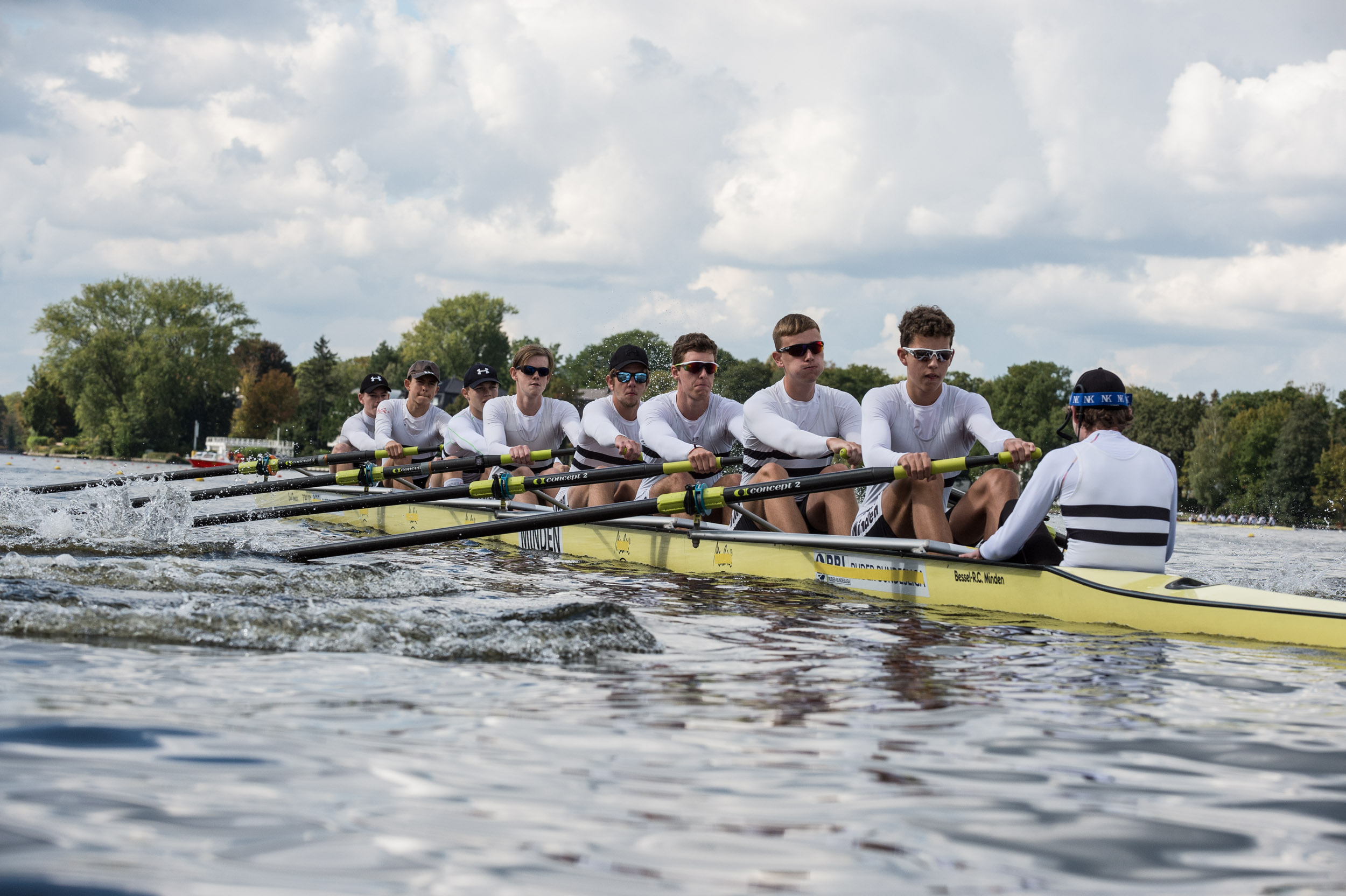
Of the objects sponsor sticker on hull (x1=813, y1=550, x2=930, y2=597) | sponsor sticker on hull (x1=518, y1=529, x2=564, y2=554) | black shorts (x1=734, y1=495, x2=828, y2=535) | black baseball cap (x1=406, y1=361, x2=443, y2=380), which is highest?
black baseball cap (x1=406, y1=361, x2=443, y2=380)

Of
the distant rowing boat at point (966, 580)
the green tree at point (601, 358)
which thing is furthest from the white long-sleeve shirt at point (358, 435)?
the green tree at point (601, 358)

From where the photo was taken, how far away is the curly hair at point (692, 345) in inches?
325

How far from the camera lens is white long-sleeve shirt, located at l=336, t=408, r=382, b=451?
1447 cm

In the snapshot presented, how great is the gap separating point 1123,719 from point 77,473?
3892 centimetres

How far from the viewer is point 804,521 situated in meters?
7.41

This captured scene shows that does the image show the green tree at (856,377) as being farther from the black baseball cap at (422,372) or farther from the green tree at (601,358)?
the black baseball cap at (422,372)

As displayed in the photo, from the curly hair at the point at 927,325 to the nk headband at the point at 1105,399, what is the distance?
157 centimetres

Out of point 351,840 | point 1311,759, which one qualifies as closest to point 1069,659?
point 1311,759

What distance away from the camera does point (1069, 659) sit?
168 inches

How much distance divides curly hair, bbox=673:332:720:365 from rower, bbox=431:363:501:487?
3.88 meters

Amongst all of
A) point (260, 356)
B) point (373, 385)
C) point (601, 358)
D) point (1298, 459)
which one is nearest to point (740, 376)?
point (601, 358)

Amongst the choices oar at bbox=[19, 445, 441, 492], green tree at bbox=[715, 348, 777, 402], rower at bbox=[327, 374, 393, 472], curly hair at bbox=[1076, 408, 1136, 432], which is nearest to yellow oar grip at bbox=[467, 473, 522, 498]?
oar at bbox=[19, 445, 441, 492]

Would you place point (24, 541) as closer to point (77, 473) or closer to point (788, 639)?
point (788, 639)

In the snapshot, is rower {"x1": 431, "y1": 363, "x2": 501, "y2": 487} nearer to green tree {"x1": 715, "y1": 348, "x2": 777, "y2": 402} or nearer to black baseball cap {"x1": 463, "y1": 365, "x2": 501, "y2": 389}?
black baseball cap {"x1": 463, "y1": 365, "x2": 501, "y2": 389}
